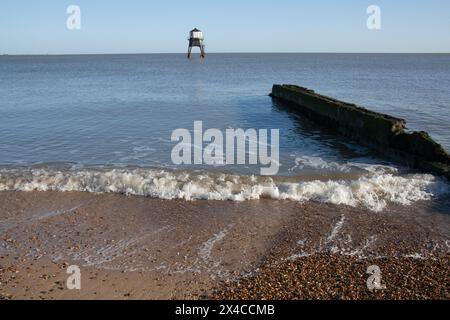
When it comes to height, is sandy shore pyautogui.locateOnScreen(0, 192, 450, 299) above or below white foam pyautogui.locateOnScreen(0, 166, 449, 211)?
below

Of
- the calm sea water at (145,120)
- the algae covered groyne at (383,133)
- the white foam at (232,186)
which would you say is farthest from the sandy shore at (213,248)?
the calm sea water at (145,120)

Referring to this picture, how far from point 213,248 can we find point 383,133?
12.9 meters

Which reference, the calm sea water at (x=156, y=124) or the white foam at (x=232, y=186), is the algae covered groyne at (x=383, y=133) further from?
the white foam at (x=232, y=186)

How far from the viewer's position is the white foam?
575 inches

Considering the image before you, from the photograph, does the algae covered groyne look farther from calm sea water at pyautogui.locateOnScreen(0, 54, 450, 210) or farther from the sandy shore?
the sandy shore

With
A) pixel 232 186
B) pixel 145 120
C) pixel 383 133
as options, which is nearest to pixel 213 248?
pixel 232 186

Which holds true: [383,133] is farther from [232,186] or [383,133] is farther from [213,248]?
[213,248]

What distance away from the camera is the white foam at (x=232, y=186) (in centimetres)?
1460

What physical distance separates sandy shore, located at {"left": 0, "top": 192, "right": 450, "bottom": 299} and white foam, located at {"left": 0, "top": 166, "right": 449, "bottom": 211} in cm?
58

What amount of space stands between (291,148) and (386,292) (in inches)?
555

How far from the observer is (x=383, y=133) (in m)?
20.7

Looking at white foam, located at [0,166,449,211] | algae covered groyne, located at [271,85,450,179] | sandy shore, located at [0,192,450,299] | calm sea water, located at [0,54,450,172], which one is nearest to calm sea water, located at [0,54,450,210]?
calm sea water, located at [0,54,450,172]
